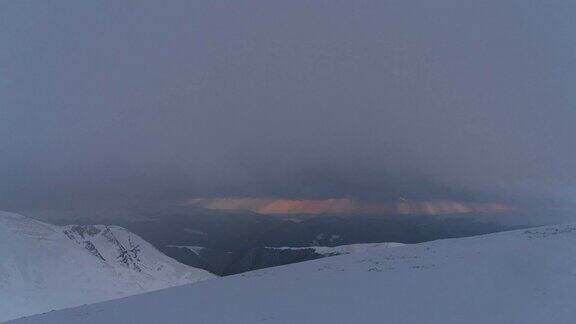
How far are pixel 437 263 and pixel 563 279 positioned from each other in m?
6.51

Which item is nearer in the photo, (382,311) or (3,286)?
(382,311)

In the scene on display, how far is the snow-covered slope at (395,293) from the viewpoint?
1532 cm

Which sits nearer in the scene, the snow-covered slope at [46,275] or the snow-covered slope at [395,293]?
the snow-covered slope at [395,293]

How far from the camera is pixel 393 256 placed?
28594 millimetres

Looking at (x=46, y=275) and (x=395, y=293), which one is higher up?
(x=46, y=275)

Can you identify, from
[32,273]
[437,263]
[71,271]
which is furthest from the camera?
[71,271]

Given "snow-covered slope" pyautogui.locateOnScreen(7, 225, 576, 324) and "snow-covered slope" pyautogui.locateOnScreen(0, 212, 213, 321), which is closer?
"snow-covered slope" pyautogui.locateOnScreen(7, 225, 576, 324)

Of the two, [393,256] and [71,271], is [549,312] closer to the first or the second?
[393,256]

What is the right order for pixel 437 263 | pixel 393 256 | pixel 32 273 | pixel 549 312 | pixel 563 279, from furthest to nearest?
pixel 32 273, pixel 393 256, pixel 437 263, pixel 563 279, pixel 549 312

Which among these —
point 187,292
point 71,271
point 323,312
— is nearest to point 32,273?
point 71,271

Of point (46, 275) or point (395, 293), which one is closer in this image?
point (395, 293)

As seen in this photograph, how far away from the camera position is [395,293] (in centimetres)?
1852

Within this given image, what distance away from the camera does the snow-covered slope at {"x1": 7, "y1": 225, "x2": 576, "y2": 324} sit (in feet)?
50.3

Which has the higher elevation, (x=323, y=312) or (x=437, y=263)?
(x=437, y=263)
